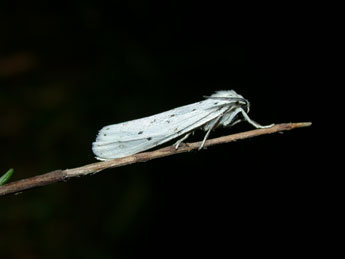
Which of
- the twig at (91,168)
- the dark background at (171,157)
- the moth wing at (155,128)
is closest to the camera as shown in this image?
the twig at (91,168)

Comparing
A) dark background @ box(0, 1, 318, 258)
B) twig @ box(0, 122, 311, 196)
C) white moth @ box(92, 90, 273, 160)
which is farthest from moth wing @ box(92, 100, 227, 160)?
dark background @ box(0, 1, 318, 258)

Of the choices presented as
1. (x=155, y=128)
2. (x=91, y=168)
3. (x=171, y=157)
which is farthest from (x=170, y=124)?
(x=171, y=157)

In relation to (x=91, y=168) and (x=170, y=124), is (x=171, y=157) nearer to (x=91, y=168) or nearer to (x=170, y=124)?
(x=170, y=124)

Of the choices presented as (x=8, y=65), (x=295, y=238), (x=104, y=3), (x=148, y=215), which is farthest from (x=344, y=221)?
(x=8, y=65)

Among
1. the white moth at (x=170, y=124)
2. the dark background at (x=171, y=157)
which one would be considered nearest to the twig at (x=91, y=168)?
the white moth at (x=170, y=124)

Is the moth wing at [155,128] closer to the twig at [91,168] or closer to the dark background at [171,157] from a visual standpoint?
the twig at [91,168]

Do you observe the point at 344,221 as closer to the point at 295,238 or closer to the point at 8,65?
the point at 295,238

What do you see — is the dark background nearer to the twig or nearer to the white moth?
the white moth
